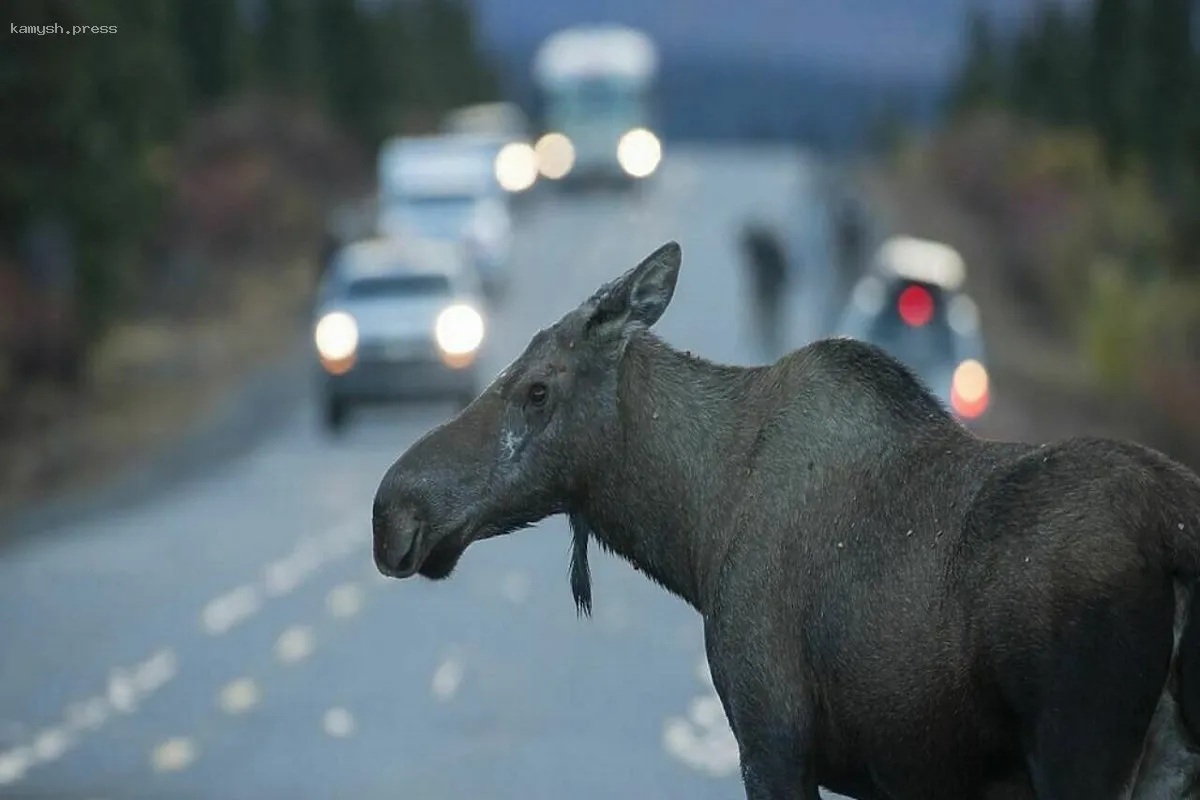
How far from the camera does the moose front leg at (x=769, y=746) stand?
696 centimetres

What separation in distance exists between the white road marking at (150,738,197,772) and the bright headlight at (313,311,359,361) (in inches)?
696

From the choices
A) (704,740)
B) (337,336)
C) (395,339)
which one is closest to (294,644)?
(704,740)

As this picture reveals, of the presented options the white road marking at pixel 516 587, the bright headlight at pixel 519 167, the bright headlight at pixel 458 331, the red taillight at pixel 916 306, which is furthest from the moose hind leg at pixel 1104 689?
the bright headlight at pixel 519 167

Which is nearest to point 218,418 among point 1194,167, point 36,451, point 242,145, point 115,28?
point 36,451

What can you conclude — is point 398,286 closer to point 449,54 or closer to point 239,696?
point 239,696

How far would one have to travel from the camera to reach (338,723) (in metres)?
15.8

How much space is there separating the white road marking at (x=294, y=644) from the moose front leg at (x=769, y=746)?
37.6 feet

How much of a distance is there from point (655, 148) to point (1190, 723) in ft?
229

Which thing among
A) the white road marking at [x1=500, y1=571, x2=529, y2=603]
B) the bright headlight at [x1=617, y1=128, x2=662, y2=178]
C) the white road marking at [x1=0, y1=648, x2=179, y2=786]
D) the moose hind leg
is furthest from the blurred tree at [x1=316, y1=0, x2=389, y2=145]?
the moose hind leg

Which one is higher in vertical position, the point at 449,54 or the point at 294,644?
the point at 294,644

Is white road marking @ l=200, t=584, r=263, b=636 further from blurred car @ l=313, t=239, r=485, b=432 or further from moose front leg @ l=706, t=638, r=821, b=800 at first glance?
moose front leg @ l=706, t=638, r=821, b=800

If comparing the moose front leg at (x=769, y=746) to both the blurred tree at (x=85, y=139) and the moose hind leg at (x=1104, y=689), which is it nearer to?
the moose hind leg at (x=1104, y=689)

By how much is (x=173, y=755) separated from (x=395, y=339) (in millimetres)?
18434

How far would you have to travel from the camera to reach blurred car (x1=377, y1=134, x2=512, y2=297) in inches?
2122
